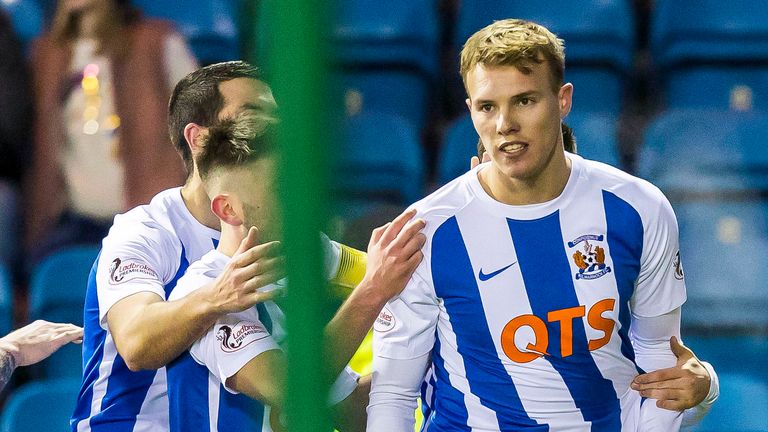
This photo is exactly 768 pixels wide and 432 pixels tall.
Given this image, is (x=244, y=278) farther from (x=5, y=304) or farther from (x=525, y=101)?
(x=5, y=304)

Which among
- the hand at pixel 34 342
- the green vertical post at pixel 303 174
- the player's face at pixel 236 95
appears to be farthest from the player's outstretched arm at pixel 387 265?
the green vertical post at pixel 303 174

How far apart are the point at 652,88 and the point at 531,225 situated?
6.23 feet

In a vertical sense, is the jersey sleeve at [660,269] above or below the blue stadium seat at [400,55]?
below

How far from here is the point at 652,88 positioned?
3727 millimetres

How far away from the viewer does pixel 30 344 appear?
7.00 feet

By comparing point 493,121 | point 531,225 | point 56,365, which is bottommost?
point 56,365

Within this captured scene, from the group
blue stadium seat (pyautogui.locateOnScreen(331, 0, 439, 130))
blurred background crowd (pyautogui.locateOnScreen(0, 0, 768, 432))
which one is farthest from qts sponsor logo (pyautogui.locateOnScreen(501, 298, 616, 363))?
blue stadium seat (pyautogui.locateOnScreen(331, 0, 439, 130))

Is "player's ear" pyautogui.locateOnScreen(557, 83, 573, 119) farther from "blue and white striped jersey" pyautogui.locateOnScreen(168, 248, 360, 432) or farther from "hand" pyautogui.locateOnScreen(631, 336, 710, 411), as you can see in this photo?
"blue and white striped jersey" pyautogui.locateOnScreen(168, 248, 360, 432)

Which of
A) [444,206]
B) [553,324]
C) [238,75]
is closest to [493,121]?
[444,206]

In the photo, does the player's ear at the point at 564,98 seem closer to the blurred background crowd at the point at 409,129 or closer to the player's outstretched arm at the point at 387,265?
the player's outstretched arm at the point at 387,265

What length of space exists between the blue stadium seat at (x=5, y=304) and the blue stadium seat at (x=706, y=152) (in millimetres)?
1746

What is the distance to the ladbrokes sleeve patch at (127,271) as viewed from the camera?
206 centimetres

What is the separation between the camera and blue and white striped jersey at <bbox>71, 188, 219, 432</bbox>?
2107 millimetres

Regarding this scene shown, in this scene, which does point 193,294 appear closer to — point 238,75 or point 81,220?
point 238,75
